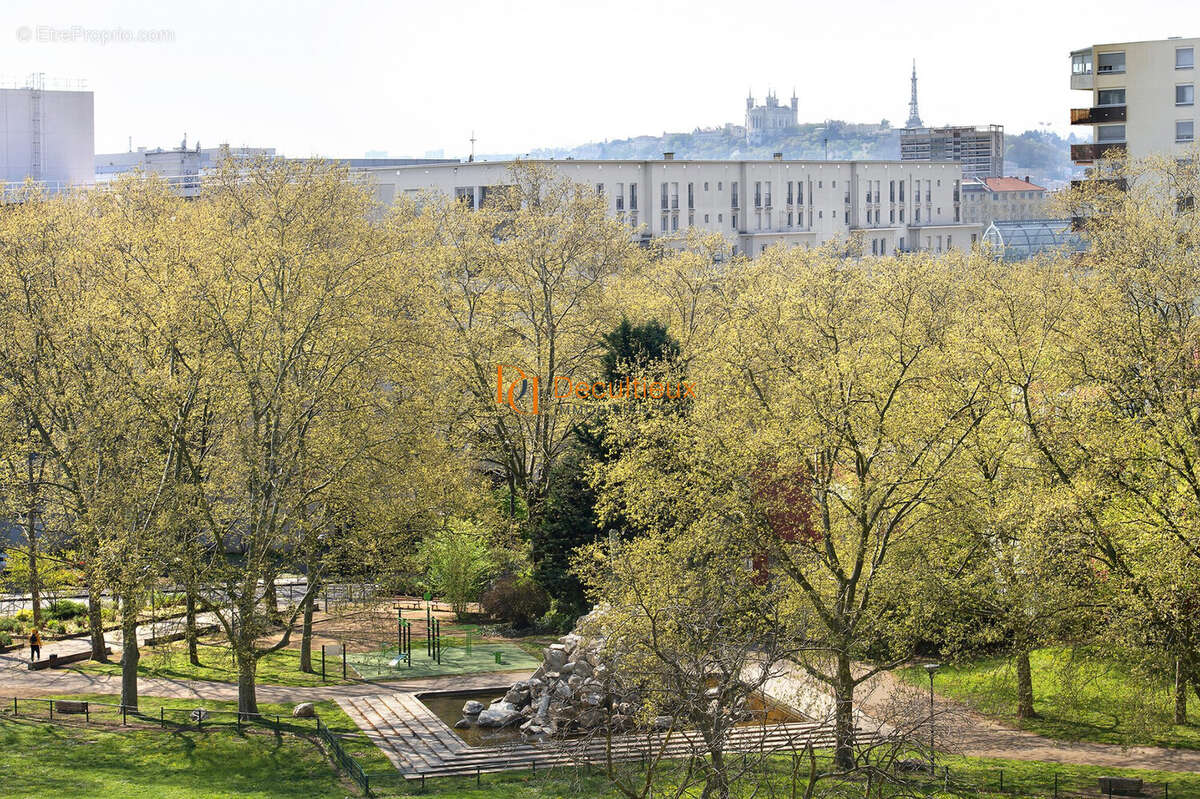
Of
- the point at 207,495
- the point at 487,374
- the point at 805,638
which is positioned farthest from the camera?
the point at 487,374

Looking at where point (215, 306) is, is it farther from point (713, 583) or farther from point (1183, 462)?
point (1183, 462)

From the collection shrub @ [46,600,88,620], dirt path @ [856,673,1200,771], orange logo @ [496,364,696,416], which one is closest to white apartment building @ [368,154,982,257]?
orange logo @ [496,364,696,416]

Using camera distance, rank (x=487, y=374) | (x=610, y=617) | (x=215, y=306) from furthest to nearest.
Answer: (x=487, y=374), (x=215, y=306), (x=610, y=617)

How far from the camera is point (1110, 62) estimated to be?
294 feet

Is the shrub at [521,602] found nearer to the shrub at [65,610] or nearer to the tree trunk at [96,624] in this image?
the tree trunk at [96,624]

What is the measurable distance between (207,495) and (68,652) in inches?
351

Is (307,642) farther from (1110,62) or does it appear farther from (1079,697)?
(1110,62)

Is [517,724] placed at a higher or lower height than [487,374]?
lower

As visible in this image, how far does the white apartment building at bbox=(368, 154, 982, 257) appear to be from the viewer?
97750 mm

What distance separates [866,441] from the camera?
98.1 ft

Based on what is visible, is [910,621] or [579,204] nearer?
[910,621]

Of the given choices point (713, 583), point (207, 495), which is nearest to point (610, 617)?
point (713, 583)

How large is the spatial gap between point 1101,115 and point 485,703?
242 ft

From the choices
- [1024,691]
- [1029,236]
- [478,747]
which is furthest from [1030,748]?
[1029,236]
